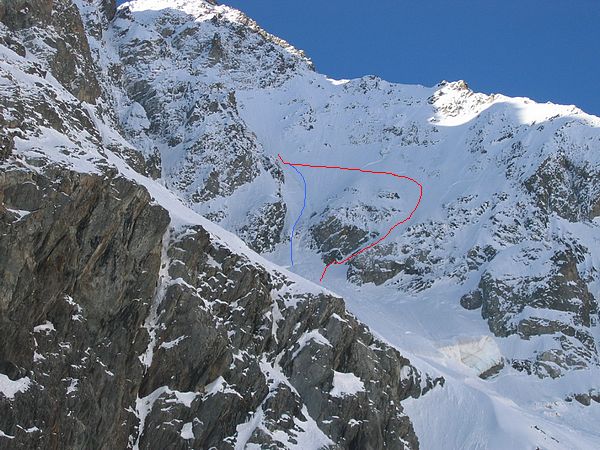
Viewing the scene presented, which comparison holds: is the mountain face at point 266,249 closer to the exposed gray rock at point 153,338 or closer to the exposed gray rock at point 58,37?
the exposed gray rock at point 153,338

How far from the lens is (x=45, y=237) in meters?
48.4

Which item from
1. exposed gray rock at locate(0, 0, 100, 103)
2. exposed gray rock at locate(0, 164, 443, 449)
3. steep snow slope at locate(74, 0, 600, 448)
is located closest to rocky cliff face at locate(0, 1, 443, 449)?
exposed gray rock at locate(0, 164, 443, 449)

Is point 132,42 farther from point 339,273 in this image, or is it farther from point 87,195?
point 87,195

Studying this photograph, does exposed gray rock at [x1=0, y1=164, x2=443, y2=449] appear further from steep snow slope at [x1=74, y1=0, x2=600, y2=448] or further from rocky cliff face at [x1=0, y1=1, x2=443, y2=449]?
steep snow slope at [x1=74, y1=0, x2=600, y2=448]

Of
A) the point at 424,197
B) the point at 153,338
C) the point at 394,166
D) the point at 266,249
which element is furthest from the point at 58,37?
the point at 394,166

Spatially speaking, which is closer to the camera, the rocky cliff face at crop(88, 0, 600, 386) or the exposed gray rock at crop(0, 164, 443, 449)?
the exposed gray rock at crop(0, 164, 443, 449)

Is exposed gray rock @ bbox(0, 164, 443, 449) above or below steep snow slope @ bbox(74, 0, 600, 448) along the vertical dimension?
below

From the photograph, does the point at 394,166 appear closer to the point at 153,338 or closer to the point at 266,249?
the point at 266,249

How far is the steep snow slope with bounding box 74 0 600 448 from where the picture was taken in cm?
9788

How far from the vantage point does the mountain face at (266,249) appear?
50344 millimetres

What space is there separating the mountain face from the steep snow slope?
1.11 feet

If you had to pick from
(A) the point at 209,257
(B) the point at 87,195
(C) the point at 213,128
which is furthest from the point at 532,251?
(B) the point at 87,195

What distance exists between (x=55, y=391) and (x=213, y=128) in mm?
84545

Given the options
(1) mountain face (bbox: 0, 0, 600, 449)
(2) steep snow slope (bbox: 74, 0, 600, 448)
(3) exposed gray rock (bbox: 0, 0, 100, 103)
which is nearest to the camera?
(1) mountain face (bbox: 0, 0, 600, 449)
